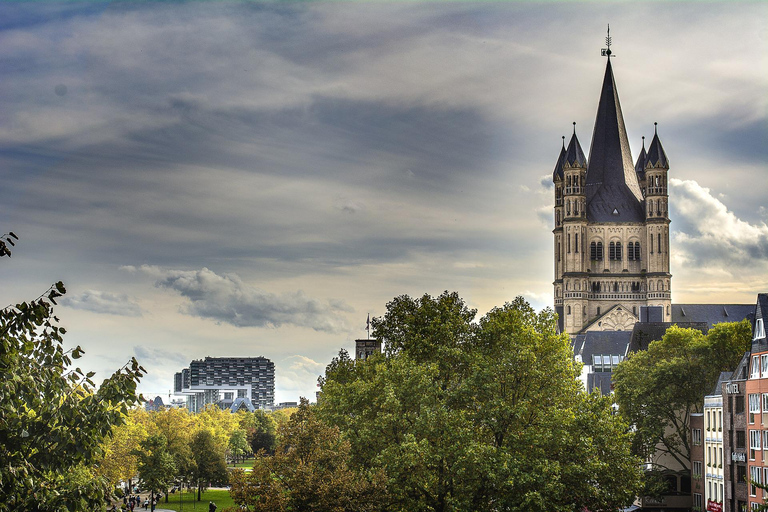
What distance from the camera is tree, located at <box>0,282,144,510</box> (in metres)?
21.0

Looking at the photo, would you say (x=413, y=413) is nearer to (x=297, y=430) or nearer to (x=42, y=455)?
(x=297, y=430)

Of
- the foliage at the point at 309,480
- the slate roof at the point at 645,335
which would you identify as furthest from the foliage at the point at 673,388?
the foliage at the point at 309,480

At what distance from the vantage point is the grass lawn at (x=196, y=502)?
349ft

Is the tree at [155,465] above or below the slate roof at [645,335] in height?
below

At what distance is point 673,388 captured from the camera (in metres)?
91.8

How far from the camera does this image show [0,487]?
67.5ft

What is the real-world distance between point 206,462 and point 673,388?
55.0 metres

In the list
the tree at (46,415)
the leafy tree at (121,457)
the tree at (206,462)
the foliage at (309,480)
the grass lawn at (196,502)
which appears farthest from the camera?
the tree at (206,462)

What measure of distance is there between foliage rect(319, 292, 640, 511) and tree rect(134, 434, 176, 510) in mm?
45205

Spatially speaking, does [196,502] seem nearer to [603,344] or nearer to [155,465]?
[155,465]

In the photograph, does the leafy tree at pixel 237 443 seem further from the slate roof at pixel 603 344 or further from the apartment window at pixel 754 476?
the apartment window at pixel 754 476

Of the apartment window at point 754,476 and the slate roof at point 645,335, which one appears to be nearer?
the apartment window at point 754,476

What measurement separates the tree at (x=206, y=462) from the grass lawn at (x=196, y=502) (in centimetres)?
226

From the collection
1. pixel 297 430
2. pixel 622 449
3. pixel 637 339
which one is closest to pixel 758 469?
pixel 622 449
